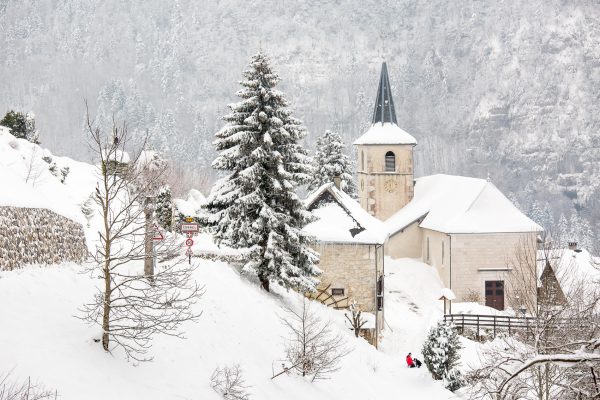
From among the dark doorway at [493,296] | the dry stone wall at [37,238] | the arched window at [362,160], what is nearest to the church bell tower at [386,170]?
the arched window at [362,160]

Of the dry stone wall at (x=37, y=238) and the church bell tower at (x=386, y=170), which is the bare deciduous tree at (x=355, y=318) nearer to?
the dry stone wall at (x=37, y=238)

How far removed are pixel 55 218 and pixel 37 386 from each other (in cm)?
600

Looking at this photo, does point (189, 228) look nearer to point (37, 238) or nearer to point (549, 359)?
point (37, 238)

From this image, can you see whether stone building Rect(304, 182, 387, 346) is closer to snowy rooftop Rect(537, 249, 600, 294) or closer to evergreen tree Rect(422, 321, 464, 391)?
evergreen tree Rect(422, 321, 464, 391)

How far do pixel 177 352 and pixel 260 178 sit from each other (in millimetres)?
10018

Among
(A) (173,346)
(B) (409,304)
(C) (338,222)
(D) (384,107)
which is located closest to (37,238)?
(A) (173,346)

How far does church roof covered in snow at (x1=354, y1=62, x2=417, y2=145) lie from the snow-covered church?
81 millimetres

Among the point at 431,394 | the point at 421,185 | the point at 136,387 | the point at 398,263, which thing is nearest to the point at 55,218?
the point at 136,387

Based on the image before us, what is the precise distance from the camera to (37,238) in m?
15.7

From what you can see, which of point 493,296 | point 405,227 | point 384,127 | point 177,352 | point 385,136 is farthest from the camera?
point 384,127

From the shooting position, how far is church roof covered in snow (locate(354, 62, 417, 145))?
56.3 metres

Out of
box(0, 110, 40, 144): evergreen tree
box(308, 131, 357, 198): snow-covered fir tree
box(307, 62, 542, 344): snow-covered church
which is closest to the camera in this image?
box(307, 62, 542, 344): snow-covered church

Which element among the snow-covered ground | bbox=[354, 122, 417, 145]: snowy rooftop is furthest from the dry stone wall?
bbox=[354, 122, 417, 145]: snowy rooftop

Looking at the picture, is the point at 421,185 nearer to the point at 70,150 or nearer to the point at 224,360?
the point at 224,360
